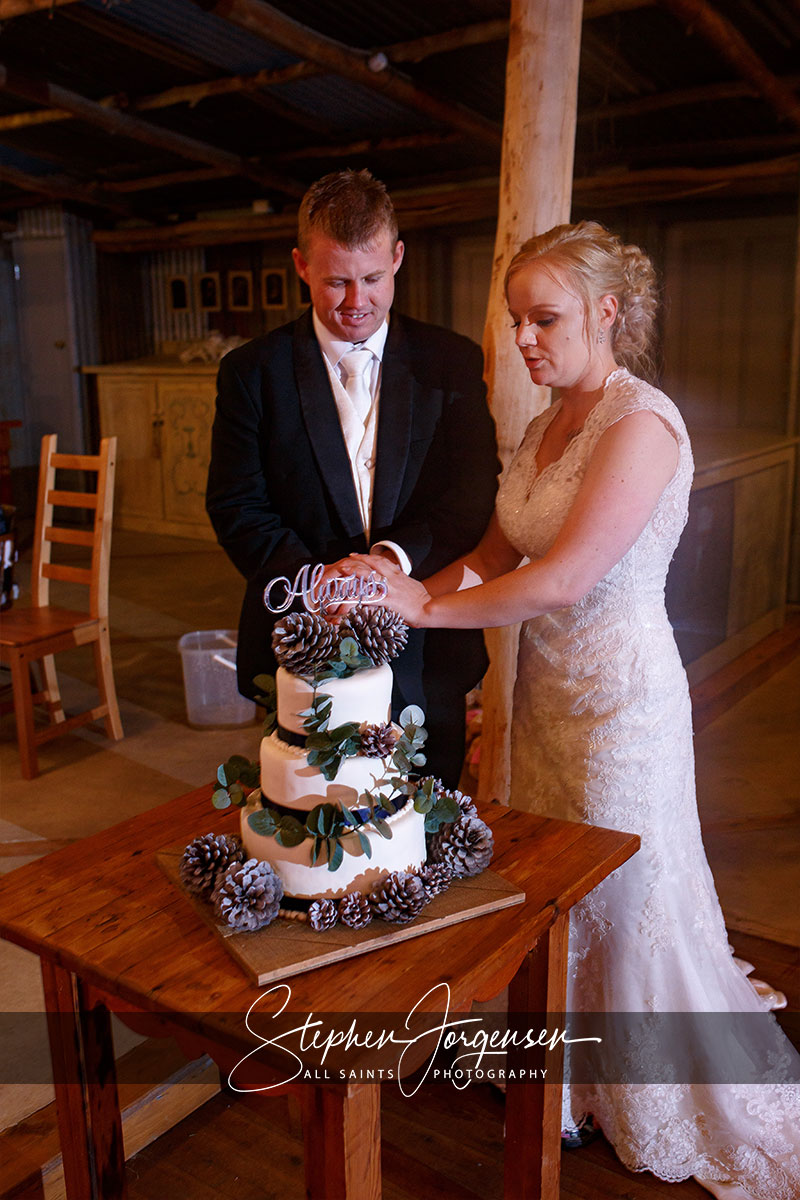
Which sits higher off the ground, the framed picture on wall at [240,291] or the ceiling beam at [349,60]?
the ceiling beam at [349,60]

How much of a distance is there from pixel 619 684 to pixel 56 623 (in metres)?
2.97

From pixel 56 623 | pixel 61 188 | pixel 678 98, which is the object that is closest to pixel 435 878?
pixel 56 623

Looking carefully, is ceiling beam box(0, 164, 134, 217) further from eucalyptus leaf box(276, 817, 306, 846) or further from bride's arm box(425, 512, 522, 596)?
eucalyptus leaf box(276, 817, 306, 846)

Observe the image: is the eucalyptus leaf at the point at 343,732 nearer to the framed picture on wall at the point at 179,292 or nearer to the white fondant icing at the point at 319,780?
the white fondant icing at the point at 319,780

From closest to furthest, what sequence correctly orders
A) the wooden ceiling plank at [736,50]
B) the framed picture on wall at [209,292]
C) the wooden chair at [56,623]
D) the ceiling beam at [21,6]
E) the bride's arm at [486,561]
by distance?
the bride's arm at [486,561] < the wooden chair at [56,623] < the wooden ceiling plank at [736,50] < the ceiling beam at [21,6] < the framed picture on wall at [209,292]

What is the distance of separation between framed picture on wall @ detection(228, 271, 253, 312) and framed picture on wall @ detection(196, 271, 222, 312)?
0.46ft

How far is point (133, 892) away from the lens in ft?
5.19

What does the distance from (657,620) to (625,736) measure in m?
0.24

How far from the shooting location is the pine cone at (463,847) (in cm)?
158

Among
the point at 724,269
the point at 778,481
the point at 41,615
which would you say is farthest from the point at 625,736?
the point at 724,269

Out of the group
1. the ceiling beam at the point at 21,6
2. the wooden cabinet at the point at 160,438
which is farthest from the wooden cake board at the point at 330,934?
the wooden cabinet at the point at 160,438

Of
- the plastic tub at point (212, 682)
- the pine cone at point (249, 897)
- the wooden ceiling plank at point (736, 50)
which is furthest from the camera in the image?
the wooden ceiling plank at point (736, 50)

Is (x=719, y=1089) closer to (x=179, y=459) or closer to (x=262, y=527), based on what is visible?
(x=262, y=527)

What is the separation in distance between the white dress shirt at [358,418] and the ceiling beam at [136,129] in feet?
17.8
